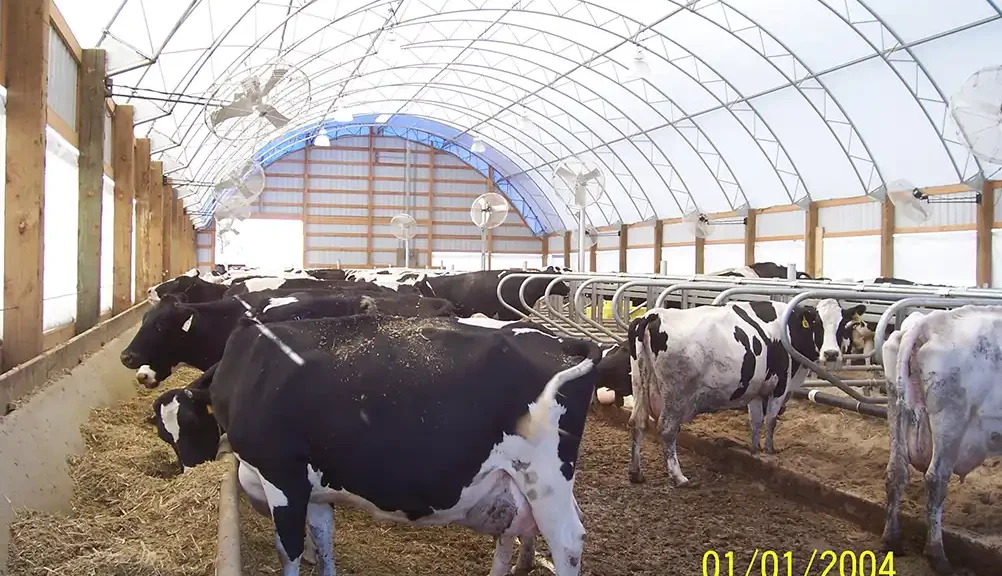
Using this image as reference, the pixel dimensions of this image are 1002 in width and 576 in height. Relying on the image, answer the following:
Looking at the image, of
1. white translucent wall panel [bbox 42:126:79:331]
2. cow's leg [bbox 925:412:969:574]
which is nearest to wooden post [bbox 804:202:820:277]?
cow's leg [bbox 925:412:969:574]

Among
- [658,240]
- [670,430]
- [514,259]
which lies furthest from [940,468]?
[514,259]

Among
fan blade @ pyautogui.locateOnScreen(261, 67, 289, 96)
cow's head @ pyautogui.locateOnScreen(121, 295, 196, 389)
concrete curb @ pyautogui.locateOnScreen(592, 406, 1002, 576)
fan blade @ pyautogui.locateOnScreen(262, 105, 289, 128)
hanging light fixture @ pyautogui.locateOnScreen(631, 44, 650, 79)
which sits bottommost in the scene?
concrete curb @ pyautogui.locateOnScreen(592, 406, 1002, 576)

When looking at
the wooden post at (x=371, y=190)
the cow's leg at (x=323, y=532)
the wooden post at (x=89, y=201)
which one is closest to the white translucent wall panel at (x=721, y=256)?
the wooden post at (x=371, y=190)

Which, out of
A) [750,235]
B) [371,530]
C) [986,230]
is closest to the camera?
[371,530]

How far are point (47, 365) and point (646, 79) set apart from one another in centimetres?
2231

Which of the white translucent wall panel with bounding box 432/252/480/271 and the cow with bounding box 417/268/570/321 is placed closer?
the cow with bounding box 417/268/570/321

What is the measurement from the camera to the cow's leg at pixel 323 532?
4051mm

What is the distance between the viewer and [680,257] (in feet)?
102

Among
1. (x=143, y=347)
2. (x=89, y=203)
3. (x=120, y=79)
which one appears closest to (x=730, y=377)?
(x=143, y=347)

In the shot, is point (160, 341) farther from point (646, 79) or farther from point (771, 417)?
point (646, 79)

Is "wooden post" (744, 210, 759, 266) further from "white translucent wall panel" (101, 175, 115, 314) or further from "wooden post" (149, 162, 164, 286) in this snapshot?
"white translucent wall panel" (101, 175, 115, 314)

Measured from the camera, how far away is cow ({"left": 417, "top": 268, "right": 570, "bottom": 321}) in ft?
44.4

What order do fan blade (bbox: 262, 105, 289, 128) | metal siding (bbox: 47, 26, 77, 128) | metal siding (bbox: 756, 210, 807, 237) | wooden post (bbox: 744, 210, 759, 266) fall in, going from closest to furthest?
metal siding (bbox: 47, 26, 77, 128), fan blade (bbox: 262, 105, 289, 128), metal siding (bbox: 756, 210, 807, 237), wooden post (bbox: 744, 210, 759, 266)

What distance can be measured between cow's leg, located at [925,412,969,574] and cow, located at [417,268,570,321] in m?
8.51
